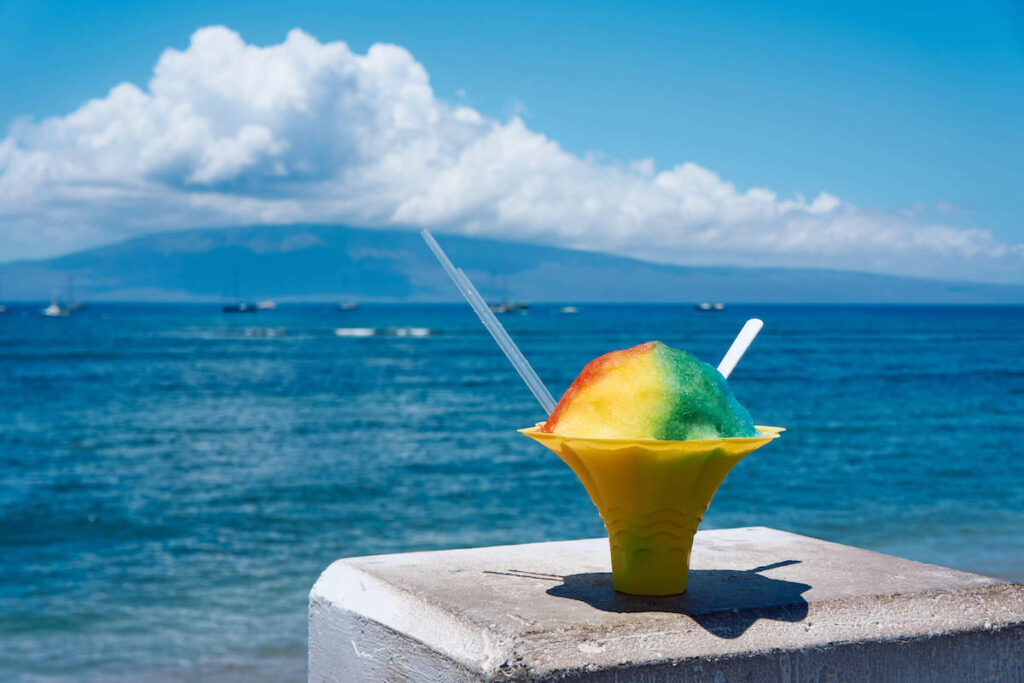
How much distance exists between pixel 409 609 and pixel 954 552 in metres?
11.5

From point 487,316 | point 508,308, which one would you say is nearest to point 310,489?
point 487,316

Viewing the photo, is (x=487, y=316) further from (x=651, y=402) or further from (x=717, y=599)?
Answer: (x=717, y=599)

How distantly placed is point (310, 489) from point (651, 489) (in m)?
15.5

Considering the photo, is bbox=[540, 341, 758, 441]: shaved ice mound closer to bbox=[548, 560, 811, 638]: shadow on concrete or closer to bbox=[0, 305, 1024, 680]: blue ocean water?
bbox=[548, 560, 811, 638]: shadow on concrete

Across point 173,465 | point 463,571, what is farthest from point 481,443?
point 463,571

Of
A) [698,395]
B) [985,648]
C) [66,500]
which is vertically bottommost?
[66,500]

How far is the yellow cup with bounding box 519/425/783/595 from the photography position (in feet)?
5.02

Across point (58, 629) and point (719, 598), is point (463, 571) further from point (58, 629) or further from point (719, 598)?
point (58, 629)

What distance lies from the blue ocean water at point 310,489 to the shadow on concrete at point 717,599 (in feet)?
20.2

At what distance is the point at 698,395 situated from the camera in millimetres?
1609

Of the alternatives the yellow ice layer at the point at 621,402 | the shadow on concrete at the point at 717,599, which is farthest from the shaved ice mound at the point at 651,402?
the shadow on concrete at the point at 717,599

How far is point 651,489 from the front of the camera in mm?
1592

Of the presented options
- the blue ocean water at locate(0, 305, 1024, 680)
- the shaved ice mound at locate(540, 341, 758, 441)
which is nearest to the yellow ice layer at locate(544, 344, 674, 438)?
the shaved ice mound at locate(540, 341, 758, 441)

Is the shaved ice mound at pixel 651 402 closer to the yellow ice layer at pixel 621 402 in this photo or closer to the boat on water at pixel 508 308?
the yellow ice layer at pixel 621 402
